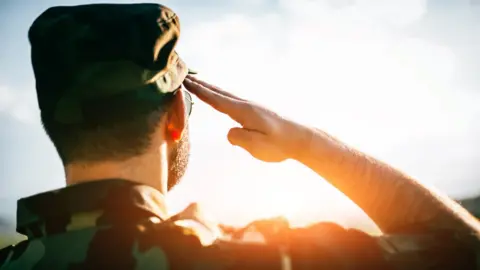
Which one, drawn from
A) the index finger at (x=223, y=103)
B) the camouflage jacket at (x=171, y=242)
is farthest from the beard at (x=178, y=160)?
the camouflage jacket at (x=171, y=242)

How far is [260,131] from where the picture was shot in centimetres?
297

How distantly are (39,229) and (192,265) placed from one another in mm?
833

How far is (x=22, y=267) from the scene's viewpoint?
2260 millimetres

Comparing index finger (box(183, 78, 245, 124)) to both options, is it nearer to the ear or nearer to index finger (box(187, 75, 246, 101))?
index finger (box(187, 75, 246, 101))

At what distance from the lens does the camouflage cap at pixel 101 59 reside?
265 centimetres

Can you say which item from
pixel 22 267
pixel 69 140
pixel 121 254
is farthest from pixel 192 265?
pixel 69 140

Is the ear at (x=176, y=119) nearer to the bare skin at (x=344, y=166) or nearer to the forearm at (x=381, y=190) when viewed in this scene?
the bare skin at (x=344, y=166)

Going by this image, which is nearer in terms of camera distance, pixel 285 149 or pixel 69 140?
pixel 69 140

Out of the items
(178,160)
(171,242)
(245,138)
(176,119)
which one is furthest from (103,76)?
(171,242)

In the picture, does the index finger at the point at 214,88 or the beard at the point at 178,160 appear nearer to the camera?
the beard at the point at 178,160

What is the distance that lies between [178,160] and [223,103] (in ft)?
1.49

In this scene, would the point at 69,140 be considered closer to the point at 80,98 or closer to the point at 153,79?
the point at 80,98

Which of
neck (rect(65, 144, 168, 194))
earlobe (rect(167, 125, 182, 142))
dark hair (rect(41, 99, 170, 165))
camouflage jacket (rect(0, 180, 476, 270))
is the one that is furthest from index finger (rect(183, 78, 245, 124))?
camouflage jacket (rect(0, 180, 476, 270))

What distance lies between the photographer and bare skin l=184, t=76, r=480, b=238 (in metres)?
2.57
